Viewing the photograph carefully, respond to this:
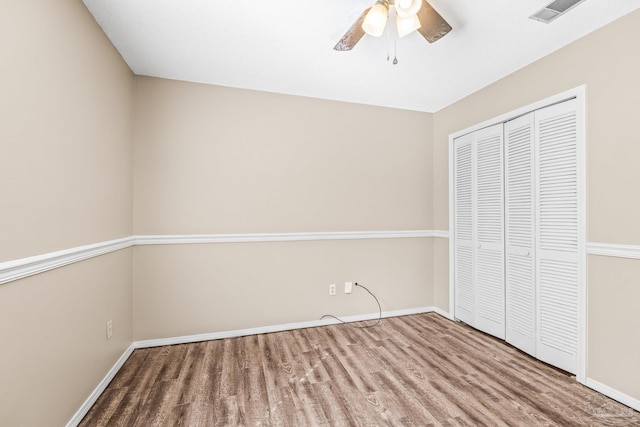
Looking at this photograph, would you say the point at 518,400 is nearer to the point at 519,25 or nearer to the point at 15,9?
the point at 519,25

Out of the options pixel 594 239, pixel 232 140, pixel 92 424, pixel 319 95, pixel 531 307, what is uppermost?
pixel 319 95

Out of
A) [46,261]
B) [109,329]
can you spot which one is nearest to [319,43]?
[46,261]

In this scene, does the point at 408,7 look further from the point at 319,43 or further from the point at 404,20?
the point at 319,43

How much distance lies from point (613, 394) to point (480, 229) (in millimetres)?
1503

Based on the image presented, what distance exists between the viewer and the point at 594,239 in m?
2.04

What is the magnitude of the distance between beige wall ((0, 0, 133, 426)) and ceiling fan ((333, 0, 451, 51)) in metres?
1.56

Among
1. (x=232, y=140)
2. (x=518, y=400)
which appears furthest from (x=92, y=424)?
(x=518, y=400)

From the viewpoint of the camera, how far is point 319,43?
2160 millimetres

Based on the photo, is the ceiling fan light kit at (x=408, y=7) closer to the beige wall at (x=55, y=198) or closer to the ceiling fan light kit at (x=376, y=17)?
the ceiling fan light kit at (x=376, y=17)

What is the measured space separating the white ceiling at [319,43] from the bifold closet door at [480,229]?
0.61 m

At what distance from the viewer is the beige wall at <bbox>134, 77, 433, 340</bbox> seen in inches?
106

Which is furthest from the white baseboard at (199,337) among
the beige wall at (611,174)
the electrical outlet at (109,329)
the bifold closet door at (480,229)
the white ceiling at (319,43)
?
the white ceiling at (319,43)

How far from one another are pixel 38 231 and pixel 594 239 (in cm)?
327

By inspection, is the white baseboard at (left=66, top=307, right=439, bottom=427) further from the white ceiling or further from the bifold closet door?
the white ceiling
